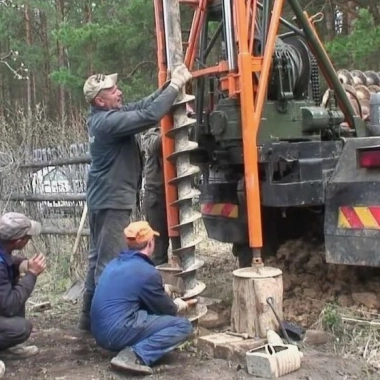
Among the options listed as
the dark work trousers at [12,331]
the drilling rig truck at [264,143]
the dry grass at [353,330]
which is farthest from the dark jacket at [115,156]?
the dry grass at [353,330]

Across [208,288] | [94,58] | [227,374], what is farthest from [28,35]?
[227,374]

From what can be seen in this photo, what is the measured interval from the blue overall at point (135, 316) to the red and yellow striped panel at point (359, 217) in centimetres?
127

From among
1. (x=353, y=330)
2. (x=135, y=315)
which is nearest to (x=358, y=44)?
(x=353, y=330)

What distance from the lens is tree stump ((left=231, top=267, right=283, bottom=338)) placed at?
15.6 feet

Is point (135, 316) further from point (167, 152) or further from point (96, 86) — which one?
point (96, 86)

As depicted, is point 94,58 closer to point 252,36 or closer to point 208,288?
point 208,288

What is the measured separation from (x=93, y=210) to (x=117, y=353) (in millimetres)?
1131

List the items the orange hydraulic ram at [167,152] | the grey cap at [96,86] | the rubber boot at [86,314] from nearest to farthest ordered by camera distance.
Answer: the grey cap at [96,86], the orange hydraulic ram at [167,152], the rubber boot at [86,314]

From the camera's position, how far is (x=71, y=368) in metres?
4.71

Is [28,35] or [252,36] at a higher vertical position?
[28,35]

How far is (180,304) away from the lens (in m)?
4.94

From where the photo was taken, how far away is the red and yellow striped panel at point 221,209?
5883 millimetres

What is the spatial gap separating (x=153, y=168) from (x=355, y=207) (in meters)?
2.26

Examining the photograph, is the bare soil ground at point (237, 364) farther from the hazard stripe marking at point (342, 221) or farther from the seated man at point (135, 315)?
the hazard stripe marking at point (342, 221)
